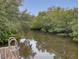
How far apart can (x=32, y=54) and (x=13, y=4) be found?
2.04 ft

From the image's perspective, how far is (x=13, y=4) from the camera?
205 centimetres

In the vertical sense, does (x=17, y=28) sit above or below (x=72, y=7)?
below

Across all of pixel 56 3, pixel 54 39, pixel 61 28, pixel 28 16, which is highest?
pixel 56 3

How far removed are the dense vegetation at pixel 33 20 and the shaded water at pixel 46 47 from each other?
0.08 m

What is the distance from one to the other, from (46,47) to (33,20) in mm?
346

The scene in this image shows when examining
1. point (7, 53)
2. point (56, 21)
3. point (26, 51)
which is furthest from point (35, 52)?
point (56, 21)

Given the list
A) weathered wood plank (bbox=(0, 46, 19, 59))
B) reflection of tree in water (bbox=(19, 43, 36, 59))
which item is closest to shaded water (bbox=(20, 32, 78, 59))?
reflection of tree in water (bbox=(19, 43, 36, 59))

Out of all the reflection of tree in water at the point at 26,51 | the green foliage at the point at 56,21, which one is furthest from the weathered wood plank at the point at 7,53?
the green foliage at the point at 56,21

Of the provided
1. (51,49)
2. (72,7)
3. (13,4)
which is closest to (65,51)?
(51,49)

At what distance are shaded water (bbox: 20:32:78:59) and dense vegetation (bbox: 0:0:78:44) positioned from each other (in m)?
0.08

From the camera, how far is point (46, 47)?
2.04 m

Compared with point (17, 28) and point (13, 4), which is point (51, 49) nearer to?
point (17, 28)

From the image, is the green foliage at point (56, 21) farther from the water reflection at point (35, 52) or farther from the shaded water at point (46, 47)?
the water reflection at point (35, 52)

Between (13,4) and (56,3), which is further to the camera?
(13,4)
